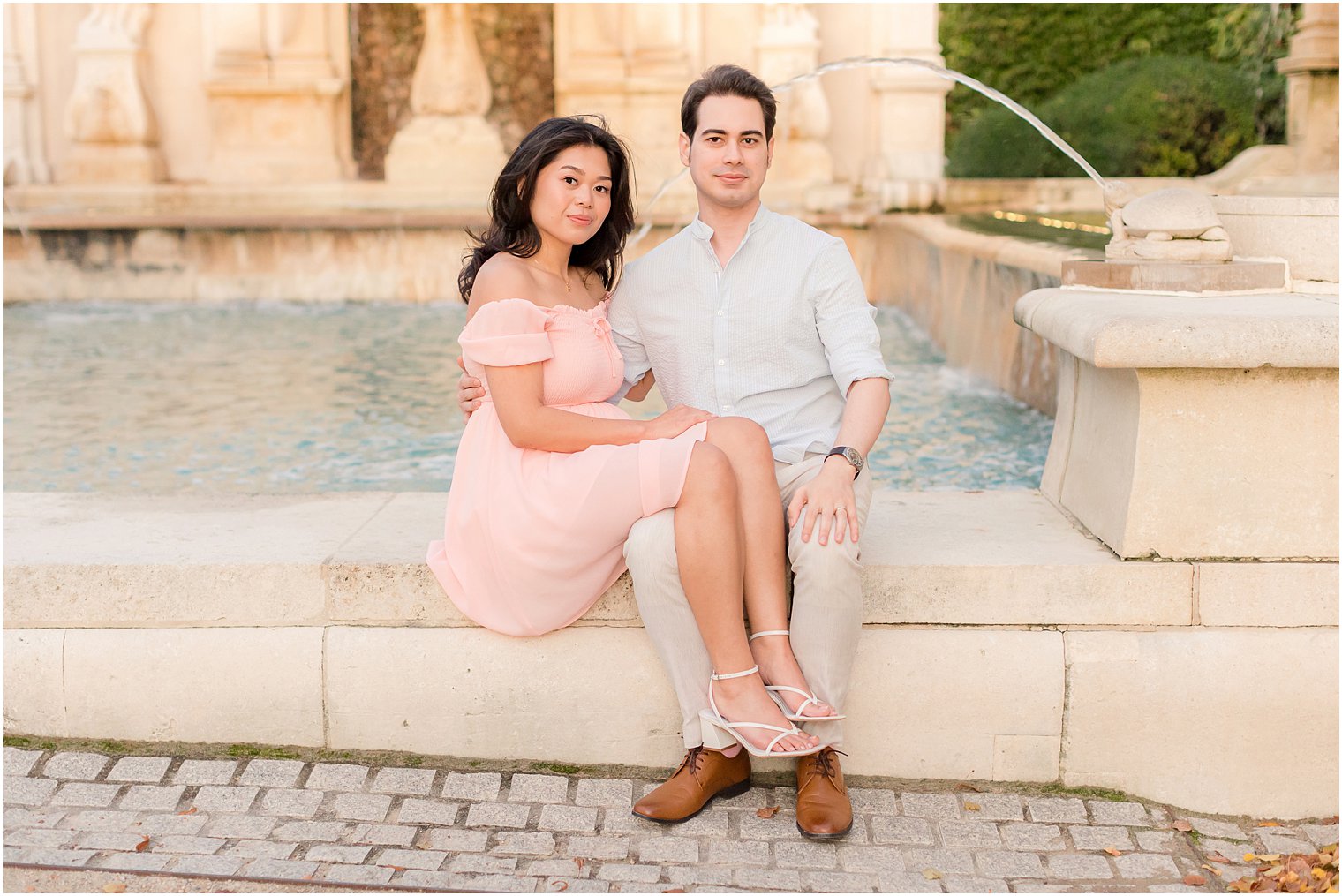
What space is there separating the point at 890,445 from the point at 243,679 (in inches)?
131

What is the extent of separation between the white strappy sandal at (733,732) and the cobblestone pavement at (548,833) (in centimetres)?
15

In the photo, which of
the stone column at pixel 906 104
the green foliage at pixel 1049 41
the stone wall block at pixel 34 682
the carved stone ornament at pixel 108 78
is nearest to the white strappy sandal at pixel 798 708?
the stone wall block at pixel 34 682

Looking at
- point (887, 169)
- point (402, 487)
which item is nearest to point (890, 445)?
point (402, 487)

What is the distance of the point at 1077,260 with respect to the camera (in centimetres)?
361

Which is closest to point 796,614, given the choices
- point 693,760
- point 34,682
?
point 693,760

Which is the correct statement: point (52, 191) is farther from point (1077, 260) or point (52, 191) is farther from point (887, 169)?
point (1077, 260)

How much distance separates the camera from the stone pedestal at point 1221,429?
9.25 ft

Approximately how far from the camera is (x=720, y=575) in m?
2.73

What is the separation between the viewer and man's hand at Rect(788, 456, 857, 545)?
2.78 metres

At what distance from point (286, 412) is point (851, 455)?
424 cm

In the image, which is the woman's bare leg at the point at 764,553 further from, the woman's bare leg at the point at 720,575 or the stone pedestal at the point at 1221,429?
the stone pedestal at the point at 1221,429

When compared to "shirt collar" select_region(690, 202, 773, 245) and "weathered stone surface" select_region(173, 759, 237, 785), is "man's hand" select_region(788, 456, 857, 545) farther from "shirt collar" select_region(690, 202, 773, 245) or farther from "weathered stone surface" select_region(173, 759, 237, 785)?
"weathered stone surface" select_region(173, 759, 237, 785)

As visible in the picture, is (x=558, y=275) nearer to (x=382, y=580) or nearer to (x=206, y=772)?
(x=382, y=580)

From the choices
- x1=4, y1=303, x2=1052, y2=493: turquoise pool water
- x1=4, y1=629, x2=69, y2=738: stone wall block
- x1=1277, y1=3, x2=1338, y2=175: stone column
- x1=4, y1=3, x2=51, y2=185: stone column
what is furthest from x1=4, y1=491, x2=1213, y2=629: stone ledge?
x1=4, y1=3, x2=51, y2=185: stone column
